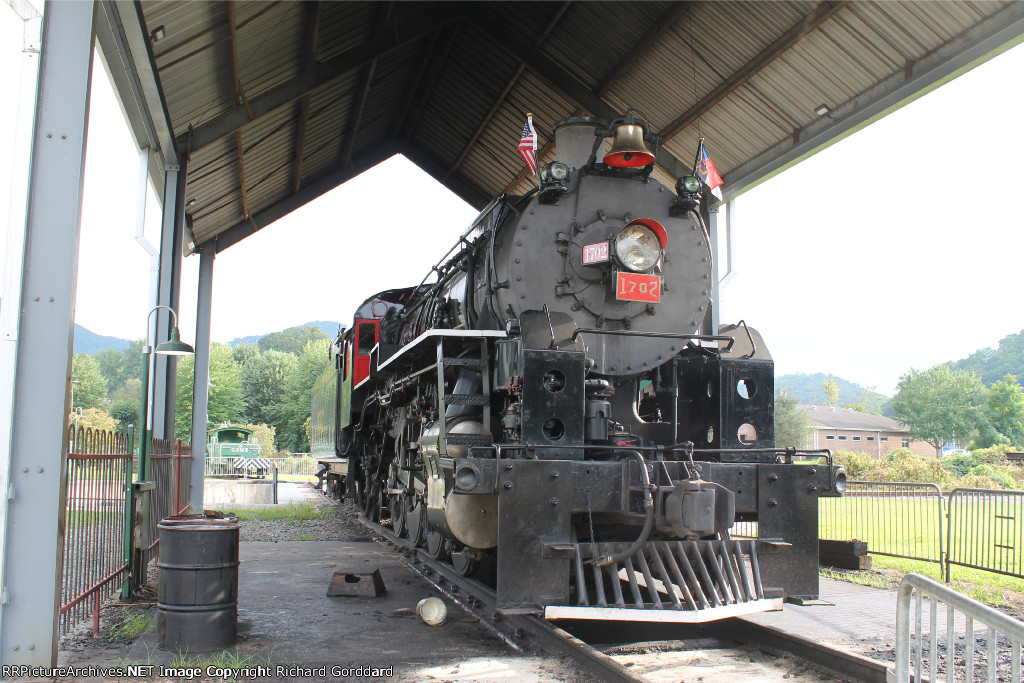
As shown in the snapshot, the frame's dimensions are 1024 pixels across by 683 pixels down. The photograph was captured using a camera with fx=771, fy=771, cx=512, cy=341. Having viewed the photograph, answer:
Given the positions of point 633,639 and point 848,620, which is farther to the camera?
point 848,620

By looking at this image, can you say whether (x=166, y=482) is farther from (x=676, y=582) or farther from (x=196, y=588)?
(x=676, y=582)

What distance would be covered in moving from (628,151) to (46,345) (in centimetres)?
412

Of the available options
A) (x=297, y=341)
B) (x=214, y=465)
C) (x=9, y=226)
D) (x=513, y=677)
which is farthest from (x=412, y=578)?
(x=297, y=341)

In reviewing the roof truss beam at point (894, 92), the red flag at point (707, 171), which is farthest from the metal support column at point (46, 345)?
the roof truss beam at point (894, 92)

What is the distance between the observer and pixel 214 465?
3778cm

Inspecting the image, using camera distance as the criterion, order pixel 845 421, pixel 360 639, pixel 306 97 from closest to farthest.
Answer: pixel 360 639
pixel 306 97
pixel 845 421

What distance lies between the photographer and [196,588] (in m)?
4.91

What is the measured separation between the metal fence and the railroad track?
3.36 meters

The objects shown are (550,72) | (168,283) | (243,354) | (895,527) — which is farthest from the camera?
(243,354)

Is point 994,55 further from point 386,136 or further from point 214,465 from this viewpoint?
point 214,465

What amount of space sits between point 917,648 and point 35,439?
14.7ft

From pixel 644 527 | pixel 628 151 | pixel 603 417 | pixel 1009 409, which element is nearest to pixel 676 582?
pixel 644 527

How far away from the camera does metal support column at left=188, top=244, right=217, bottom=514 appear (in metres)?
12.4

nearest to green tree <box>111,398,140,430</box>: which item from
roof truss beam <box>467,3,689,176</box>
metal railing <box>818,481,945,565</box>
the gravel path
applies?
the gravel path
